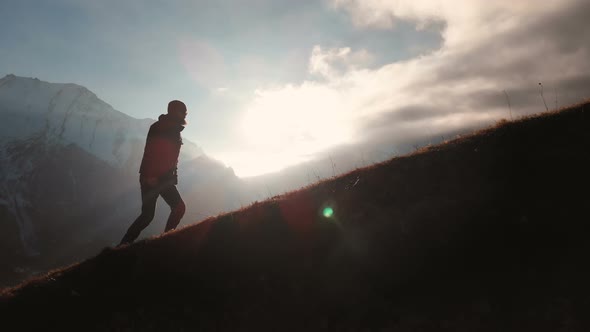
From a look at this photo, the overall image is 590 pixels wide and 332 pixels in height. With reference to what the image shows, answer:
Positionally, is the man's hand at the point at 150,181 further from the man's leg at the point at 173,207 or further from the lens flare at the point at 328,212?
the lens flare at the point at 328,212

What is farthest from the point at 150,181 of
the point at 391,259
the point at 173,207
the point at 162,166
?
the point at 391,259

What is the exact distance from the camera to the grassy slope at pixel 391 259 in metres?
4.90

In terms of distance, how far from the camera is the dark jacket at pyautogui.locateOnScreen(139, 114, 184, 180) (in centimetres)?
1023

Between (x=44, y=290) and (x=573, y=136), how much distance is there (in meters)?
12.8

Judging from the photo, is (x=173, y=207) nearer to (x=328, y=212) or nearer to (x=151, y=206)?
(x=151, y=206)

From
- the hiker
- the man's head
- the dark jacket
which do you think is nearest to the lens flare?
the hiker

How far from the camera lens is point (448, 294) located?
5.09m

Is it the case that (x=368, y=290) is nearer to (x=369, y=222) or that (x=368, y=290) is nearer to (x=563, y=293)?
(x=369, y=222)

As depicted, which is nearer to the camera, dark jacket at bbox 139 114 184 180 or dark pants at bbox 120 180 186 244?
dark pants at bbox 120 180 186 244

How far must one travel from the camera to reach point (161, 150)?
10336 mm

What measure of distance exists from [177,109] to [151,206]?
3.22 meters

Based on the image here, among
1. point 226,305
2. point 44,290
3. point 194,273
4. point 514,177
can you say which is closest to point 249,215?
point 194,273

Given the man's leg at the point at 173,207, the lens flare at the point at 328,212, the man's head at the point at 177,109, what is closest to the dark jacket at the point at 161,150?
the man's head at the point at 177,109

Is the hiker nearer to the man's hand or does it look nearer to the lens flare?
the man's hand
